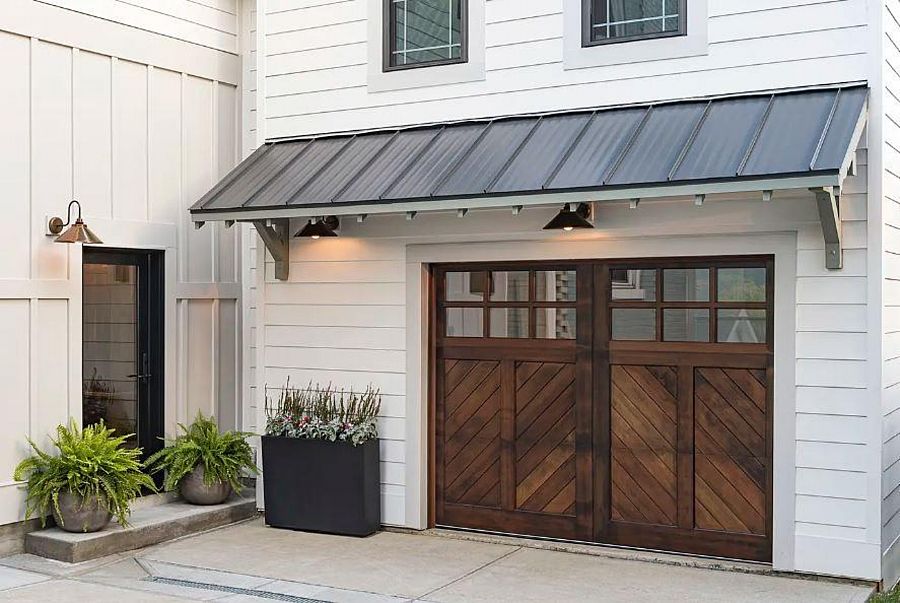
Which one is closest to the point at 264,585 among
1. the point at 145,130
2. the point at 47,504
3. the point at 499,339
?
the point at 47,504

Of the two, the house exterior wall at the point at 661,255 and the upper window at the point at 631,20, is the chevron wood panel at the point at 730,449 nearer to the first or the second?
the house exterior wall at the point at 661,255

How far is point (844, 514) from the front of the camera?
20.9ft

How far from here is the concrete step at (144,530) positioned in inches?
283

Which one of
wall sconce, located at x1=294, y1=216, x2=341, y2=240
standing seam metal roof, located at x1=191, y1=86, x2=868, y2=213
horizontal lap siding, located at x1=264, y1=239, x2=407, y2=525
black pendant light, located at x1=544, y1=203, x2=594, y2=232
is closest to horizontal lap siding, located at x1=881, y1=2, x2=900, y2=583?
standing seam metal roof, located at x1=191, y1=86, x2=868, y2=213

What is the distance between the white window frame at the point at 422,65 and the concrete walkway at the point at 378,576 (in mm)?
3286

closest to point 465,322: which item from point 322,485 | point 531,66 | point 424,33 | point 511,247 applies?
point 511,247

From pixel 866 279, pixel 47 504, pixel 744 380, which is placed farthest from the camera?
pixel 47 504

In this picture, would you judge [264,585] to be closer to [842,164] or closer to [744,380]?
[744,380]

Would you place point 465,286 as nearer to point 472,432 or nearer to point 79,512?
point 472,432

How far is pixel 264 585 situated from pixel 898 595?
3.79m

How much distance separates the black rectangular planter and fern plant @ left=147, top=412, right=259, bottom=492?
42cm

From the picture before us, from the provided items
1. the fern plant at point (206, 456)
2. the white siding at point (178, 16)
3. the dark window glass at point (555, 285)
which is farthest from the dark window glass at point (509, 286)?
the white siding at point (178, 16)

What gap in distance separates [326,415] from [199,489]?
3.94 feet

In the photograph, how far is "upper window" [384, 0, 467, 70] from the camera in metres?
7.76
